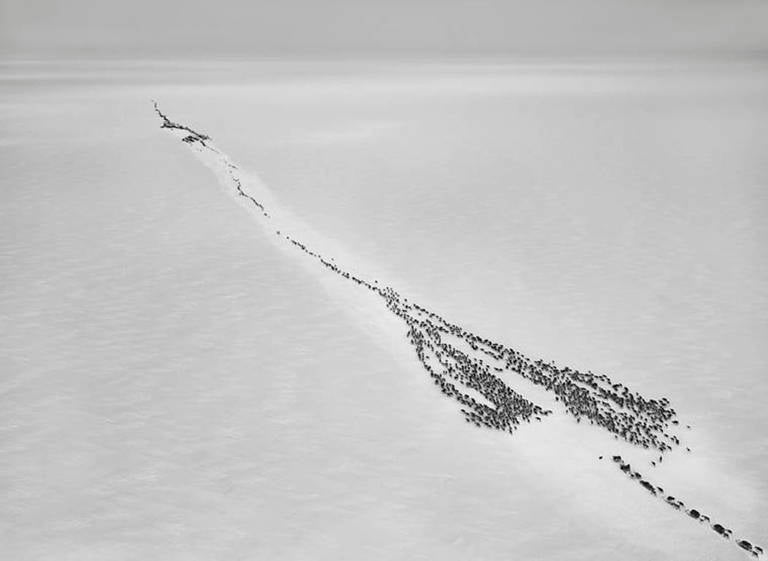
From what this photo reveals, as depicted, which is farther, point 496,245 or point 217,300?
point 496,245

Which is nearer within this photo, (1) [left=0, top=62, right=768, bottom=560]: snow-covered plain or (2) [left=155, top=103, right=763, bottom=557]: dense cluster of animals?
(1) [left=0, top=62, right=768, bottom=560]: snow-covered plain

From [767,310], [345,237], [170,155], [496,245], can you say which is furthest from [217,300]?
[170,155]

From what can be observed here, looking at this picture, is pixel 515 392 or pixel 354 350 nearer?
pixel 515 392

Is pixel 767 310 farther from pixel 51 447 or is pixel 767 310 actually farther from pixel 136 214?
pixel 136 214

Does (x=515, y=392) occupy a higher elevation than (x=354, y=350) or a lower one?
lower
